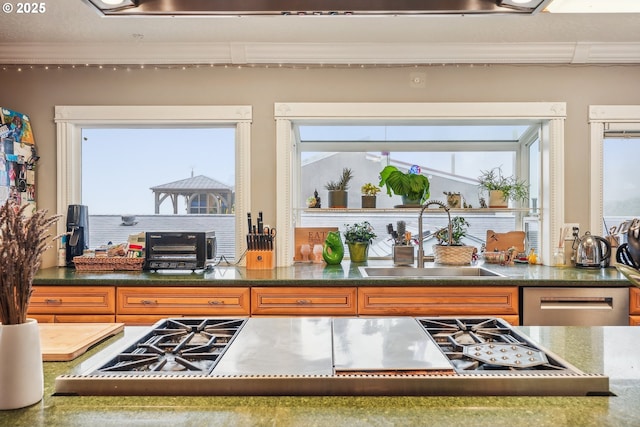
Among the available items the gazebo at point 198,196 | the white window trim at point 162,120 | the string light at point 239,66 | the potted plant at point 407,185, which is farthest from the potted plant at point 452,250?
the gazebo at point 198,196

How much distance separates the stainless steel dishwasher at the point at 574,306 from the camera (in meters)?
2.43

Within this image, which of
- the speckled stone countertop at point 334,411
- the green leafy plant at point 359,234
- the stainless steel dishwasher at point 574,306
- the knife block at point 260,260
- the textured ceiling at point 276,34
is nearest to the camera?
the speckled stone countertop at point 334,411

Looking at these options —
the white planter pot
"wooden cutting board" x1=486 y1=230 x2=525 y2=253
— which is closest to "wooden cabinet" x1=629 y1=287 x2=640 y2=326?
"wooden cutting board" x1=486 y1=230 x2=525 y2=253

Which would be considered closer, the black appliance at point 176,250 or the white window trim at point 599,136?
the black appliance at point 176,250

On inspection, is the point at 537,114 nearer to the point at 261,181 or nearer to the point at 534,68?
the point at 534,68

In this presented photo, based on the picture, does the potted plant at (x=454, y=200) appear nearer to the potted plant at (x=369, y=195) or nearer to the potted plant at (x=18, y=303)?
the potted plant at (x=369, y=195)

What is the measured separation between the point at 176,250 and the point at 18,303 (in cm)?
190

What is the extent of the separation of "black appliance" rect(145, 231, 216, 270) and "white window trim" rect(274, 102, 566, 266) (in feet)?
1.91

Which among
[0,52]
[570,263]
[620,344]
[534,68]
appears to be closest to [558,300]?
[570,263]

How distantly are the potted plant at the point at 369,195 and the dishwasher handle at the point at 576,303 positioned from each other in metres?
1.28

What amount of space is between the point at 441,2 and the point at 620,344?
1.09m

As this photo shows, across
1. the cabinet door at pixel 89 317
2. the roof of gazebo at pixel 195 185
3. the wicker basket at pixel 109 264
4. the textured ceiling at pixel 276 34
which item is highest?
the textured ceiling at pixel 276 34

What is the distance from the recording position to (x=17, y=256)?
2.71 feet

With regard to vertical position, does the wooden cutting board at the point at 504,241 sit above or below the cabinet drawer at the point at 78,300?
above
